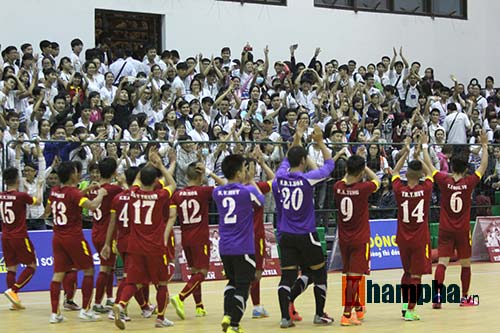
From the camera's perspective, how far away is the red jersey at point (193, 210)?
15.6 meters

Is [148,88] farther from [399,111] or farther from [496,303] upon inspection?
[496,303]

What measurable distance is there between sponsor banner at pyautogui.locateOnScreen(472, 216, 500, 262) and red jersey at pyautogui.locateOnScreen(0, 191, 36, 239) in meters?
11.4

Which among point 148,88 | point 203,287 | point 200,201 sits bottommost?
point 203,287

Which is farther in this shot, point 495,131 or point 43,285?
point 495,131

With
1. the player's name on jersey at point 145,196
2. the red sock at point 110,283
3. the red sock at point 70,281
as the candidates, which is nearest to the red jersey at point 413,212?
the player's name on jersey at point 145,196

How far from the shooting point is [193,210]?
51.4 feet

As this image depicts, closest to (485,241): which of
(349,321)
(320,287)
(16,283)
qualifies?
(349,321)

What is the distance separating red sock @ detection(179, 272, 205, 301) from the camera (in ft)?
49.6

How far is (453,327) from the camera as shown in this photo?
14.1 m

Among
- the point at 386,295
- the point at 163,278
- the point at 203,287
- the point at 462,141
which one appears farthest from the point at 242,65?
the point at 163,278

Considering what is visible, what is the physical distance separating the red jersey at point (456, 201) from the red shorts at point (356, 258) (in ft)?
7.16

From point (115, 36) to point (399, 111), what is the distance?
7794mm

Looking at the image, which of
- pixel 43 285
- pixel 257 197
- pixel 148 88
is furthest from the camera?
pixel 148 88

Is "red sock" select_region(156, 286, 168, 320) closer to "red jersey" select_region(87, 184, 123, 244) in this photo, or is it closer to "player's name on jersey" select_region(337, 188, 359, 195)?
"red jersey" select_region(87, 184, 123, 244)
